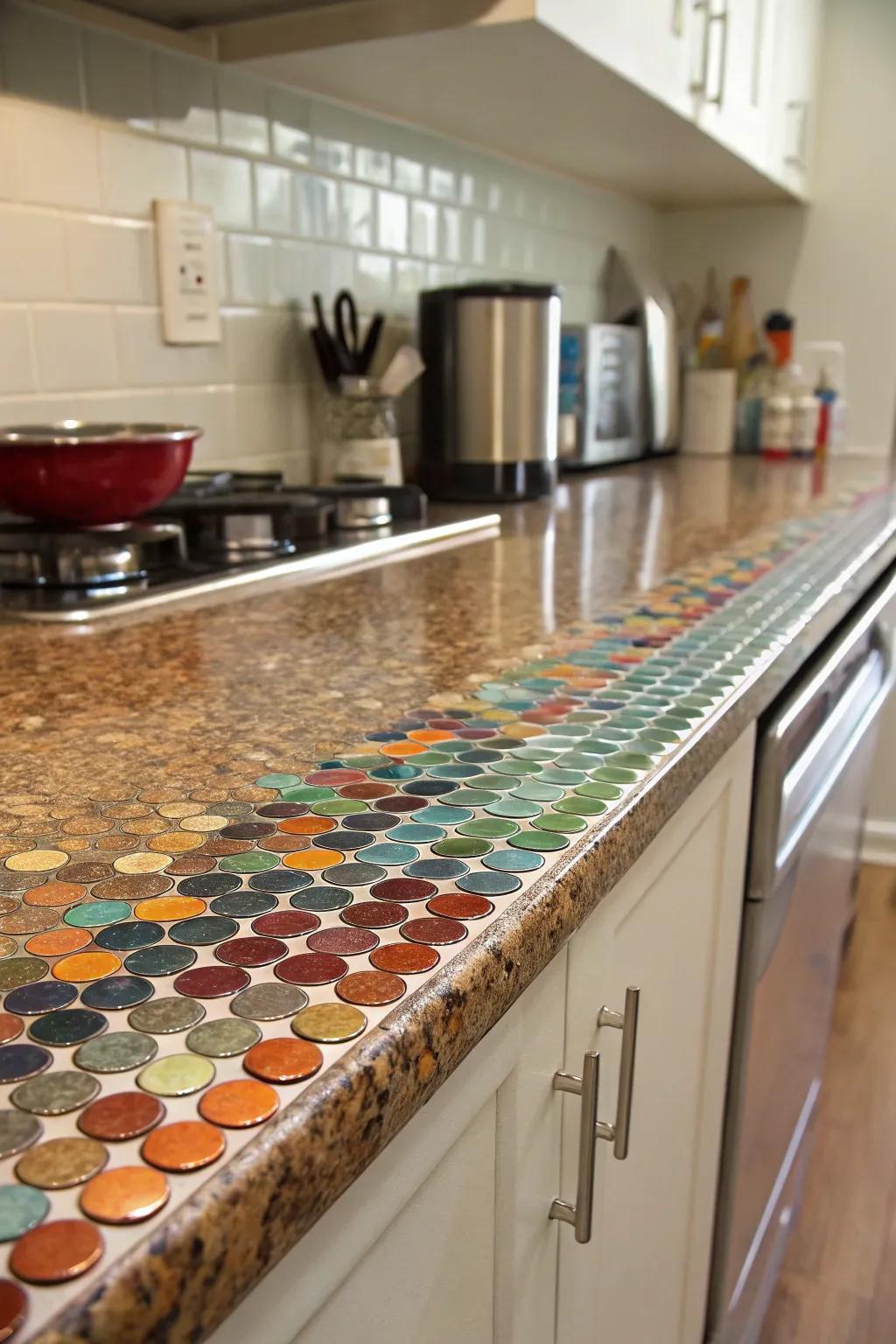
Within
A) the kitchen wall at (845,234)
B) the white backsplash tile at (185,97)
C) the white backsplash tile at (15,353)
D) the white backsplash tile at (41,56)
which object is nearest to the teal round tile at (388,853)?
the white backsplash tile at (15,353)

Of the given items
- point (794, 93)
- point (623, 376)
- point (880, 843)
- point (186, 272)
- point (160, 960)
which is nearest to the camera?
point (160, 960)

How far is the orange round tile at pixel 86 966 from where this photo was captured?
338mm

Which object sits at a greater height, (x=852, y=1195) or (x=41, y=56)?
(x=41, y=56)

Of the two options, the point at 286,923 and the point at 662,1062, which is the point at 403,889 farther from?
the point at 662,1062

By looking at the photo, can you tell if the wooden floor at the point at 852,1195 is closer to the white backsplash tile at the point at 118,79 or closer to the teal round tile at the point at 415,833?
the teal round tile at the point at 415,833

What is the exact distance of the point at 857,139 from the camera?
2.53 metres

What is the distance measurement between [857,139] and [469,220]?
121 cm

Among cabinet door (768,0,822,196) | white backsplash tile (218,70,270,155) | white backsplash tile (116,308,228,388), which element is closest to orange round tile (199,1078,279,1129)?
white backsplash tile (116,308,228,388)

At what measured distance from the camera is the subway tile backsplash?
1.06 metres

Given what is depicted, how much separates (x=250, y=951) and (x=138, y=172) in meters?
1.05

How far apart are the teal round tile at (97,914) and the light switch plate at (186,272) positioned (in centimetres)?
97

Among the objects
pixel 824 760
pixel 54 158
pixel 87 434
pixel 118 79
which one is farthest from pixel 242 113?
pixel 824 760

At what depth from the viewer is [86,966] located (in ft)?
1.13

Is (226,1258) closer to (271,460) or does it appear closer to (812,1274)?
(271,460)
